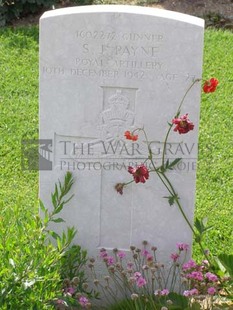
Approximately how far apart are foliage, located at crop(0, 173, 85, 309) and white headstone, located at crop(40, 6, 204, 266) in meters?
0.42

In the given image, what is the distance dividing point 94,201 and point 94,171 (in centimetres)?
17

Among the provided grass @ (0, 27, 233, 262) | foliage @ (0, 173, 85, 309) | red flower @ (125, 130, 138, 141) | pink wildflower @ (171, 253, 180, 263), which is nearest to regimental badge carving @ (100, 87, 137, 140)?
red flower @ (125, 130, 138, 141)

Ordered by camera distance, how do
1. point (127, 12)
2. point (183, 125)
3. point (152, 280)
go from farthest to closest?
point (152, 280) < point (127, 12) < point (183, 125)

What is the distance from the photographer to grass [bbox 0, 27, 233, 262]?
6020 millimetres

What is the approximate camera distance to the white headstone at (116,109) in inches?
180

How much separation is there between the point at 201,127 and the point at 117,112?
2.46 meters

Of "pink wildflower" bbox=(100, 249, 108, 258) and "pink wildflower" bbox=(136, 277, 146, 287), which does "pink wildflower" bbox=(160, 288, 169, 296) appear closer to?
"pink wildflower" bbox=(136, 277, 146, 287)

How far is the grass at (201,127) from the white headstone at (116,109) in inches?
28.1

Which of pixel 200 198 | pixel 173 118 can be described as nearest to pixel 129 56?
pixel 173 118

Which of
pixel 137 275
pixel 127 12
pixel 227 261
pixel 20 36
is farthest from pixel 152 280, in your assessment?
pixel 20 36

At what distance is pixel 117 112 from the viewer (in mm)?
4707

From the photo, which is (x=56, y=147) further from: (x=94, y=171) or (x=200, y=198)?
(x=200, y=198)

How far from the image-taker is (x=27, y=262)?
4.16 metres

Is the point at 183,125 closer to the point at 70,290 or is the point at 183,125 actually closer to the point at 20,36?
the point at 70,290
